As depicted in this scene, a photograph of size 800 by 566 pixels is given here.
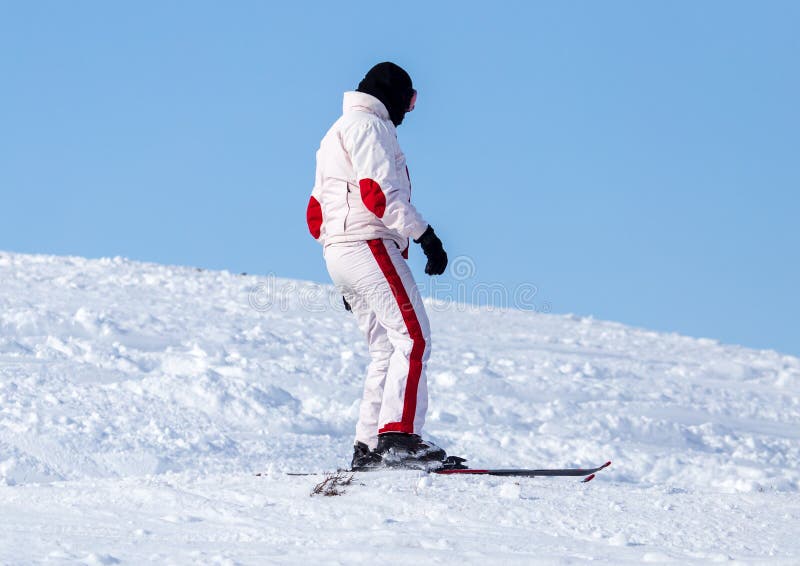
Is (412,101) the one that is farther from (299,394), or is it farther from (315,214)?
(299,394)

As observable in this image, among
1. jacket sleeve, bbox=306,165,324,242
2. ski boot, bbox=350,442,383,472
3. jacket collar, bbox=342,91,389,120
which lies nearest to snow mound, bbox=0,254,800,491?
ski boot, bbox=350,442,383,472

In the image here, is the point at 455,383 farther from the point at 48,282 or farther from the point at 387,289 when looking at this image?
the point at 48,282

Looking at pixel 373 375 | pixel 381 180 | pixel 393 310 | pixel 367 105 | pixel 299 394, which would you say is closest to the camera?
pixel 381 180

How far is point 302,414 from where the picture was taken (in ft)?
29.2

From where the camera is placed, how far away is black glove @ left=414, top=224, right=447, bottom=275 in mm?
5348

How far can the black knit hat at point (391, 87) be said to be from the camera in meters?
5.74

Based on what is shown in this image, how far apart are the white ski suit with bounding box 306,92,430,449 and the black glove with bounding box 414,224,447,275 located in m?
0.04

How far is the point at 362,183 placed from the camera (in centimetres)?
536

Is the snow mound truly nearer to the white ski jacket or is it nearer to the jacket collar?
the white ski jacket

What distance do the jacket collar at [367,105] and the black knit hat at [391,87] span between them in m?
0.05

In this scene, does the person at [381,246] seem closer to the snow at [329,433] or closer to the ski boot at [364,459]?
the ski boot at [364,459]

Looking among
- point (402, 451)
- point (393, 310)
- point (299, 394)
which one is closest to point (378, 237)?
point (393, 310)

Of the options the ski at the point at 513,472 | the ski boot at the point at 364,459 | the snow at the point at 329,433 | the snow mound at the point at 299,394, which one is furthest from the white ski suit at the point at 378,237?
the snow mound at the point at 299,394

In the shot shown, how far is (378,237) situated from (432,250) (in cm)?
33
